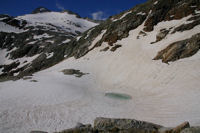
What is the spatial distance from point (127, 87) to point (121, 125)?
1535 cm

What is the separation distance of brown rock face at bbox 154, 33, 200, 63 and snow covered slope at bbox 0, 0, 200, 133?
0.01m

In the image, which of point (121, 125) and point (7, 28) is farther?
point (7, 28)

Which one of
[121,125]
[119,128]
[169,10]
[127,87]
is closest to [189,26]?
[169,10]

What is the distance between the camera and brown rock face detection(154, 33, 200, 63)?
20438 millimetres

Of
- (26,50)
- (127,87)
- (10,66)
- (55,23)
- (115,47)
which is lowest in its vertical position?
(127,87)

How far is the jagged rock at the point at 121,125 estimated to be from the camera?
615cm

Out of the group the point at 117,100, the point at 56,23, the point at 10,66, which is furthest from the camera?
the point at 56,23

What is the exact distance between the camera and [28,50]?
70.1m

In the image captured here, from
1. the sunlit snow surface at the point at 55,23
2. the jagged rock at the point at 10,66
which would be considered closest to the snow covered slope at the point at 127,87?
the jagged rock at the point at 10,66

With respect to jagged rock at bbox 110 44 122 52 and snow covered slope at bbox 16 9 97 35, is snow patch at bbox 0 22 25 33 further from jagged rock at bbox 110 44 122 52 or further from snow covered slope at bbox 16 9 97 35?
jagged rock at bbox 110 44 122 52

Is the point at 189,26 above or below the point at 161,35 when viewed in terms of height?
above

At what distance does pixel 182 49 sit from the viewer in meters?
21.4

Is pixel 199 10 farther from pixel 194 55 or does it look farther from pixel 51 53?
pixel 51 53

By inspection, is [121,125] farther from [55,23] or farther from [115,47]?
[55,23]
